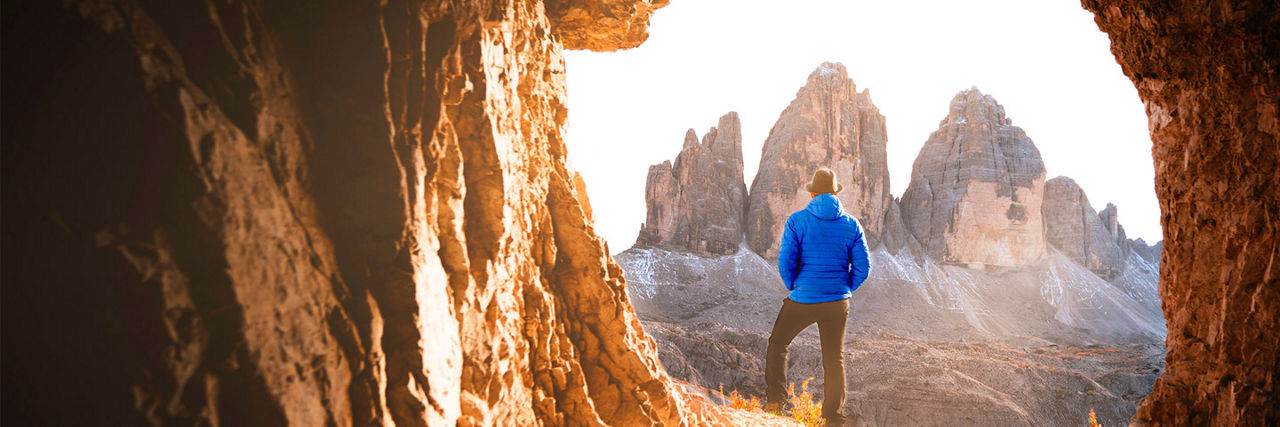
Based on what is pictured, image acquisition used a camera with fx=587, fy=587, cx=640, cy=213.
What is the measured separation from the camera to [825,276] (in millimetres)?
4324

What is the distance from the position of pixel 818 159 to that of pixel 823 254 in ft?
135

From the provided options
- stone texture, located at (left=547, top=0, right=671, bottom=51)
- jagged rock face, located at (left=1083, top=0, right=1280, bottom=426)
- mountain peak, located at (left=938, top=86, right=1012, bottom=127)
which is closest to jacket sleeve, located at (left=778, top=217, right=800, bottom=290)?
stone texture, located at (left=547, top=0, right=671, bottom=51)

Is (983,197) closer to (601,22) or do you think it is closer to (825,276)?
(825,276)

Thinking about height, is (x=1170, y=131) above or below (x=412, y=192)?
above

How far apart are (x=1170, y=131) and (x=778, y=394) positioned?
3.18 metres

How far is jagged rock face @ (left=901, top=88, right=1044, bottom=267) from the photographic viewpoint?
4425 centimetres

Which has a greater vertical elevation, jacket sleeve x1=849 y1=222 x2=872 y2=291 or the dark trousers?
jacket sleeve x1=849 y1=222 x2=872 y2=291

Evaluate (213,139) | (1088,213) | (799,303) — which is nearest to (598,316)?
(799,303)

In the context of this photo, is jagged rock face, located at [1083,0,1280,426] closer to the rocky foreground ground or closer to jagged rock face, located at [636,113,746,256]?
the rocky foreground ground

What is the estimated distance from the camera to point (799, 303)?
4.41m

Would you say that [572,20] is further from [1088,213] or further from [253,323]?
[1088,213]

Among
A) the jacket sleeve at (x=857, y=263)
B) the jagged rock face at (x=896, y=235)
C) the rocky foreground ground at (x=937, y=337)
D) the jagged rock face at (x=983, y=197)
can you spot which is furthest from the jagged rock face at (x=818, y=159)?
the jacket sleeve at (x=857, y=263)

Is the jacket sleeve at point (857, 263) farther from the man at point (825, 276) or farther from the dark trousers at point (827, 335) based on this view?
the dark trousers at point (827, 335)

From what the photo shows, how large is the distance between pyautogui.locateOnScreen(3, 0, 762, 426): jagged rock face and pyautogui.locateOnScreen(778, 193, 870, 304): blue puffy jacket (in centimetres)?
212
